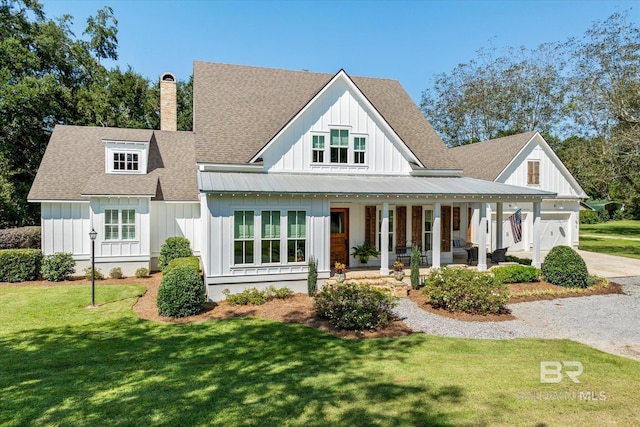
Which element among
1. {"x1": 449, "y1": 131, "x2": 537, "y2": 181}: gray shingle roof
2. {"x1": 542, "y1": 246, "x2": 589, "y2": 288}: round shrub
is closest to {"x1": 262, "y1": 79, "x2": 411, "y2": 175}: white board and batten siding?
{"x1": 542, "y1": 246, "x2": 589, "y2": 288}: round shrub

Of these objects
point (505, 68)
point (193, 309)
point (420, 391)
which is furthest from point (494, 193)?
point (505, 68)

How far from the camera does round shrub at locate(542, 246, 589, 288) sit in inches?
580

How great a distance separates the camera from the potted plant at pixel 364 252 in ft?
53.3

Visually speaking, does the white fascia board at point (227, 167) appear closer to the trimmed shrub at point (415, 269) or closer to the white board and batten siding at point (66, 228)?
the white board and batten siding at point (66, 228)

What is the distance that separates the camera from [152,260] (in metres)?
18.4

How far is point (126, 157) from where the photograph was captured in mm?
18453

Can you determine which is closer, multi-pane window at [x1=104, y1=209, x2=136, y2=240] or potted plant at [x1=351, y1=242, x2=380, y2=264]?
potted plant at [x1=351, y1=242, x2=380, y2=264]

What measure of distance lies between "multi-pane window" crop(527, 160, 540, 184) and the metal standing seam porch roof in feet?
30.4

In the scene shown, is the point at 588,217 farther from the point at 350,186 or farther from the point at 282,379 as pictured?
the point at 282,379

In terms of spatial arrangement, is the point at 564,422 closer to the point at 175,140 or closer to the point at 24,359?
the point at 24,359

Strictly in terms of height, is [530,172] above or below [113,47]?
below

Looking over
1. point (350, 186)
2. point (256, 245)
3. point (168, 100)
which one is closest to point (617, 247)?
point (350, 186)

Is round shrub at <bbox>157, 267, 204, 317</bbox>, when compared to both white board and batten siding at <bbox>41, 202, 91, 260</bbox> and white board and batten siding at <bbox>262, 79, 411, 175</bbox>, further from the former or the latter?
white board and batten siding at <bbox>41, 202, 91, 260</bbox>

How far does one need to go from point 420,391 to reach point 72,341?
8.38 m
